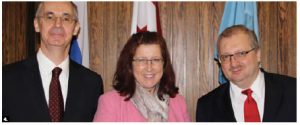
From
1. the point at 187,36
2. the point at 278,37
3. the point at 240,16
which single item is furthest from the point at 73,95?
the point at 278,37

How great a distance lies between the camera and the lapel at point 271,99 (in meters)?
2.27

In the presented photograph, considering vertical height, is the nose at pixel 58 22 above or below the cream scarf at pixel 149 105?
above

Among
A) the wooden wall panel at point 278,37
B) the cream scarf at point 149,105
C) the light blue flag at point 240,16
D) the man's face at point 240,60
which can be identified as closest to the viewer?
the cream scarf at point 149,105

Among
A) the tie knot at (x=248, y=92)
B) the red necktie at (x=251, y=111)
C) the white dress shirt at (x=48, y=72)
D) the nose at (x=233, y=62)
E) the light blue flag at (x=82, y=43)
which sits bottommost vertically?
the red necktie at (x=251, y=111)

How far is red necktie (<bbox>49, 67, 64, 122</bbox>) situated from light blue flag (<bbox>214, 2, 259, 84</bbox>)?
5.14 ft

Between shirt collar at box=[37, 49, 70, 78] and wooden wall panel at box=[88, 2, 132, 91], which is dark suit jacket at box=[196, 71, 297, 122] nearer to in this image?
shirt collar at box=[37, 49, 70, 78]

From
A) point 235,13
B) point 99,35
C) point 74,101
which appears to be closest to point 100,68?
point 99,35

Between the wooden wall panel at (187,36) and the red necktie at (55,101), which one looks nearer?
the red necktie at (55,101)

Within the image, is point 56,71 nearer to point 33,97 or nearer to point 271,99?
point 33,97

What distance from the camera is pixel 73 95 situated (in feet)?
7.32

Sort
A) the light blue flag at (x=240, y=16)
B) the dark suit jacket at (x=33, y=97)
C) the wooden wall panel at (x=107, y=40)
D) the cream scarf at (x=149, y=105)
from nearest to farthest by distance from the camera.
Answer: the dark suit jacket at (x=33, y=97) → the cream scarf at (x=149, y=105) → the light blue flag at (x=240, y=16) → the wooden wall panel at (x=107, y=40)

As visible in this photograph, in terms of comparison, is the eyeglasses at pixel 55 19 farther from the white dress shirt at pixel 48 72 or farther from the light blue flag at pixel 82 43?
the light blue flag at pixel 82 43

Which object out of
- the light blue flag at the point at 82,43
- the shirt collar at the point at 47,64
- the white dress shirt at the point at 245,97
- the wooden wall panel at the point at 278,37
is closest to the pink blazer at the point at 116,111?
the shirt collar at the point at 47,64

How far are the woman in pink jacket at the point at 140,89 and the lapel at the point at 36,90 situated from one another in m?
0.32
